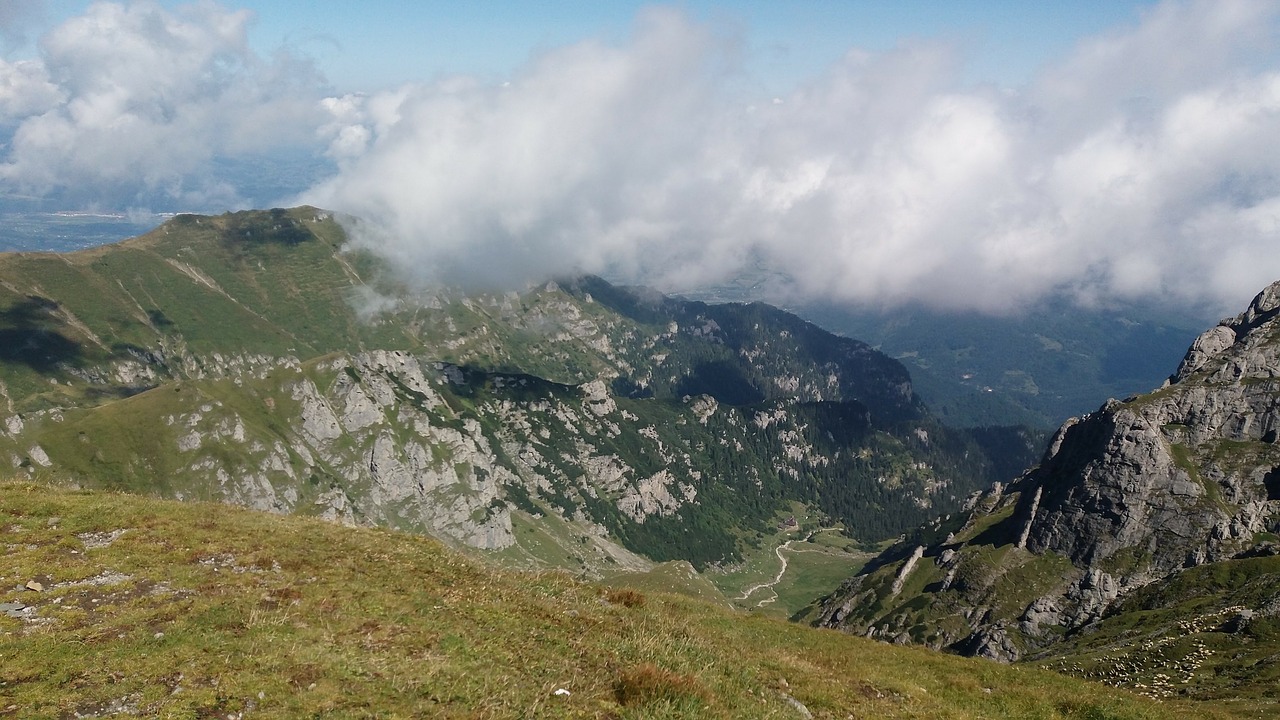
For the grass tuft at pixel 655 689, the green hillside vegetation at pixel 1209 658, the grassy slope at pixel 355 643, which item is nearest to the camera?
the grassy slope at pixel 355 643

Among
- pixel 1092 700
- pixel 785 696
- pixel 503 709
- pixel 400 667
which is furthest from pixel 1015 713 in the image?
pixel 400 667

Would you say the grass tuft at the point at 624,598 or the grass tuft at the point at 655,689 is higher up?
the grass tuft at the point at 655,689

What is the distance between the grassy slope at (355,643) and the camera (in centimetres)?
1684

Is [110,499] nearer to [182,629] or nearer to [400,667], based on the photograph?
[182,629]

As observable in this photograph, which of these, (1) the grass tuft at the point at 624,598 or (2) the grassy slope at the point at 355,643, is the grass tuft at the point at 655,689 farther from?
(1) the grass tuft at the point at 624,598

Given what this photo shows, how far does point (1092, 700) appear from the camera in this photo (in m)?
28.7

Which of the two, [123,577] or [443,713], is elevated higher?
[443,713]

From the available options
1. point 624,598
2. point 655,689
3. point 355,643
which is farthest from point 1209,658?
point 355,643

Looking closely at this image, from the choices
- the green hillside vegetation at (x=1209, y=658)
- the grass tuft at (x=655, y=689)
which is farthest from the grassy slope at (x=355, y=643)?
the green hillside vegetation at (x=1209, y=658)

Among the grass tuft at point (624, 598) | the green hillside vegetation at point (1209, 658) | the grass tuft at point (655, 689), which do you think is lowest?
the green hillside vegetation at point (1209, 658)

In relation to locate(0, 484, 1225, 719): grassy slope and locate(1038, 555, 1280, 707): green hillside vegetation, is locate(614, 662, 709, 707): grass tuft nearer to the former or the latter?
locate(0, 484, 1225, 719): grassy slope

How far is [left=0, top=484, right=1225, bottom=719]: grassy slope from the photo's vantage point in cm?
1684

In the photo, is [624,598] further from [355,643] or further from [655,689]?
[355,643]

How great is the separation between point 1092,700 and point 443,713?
27.9m
